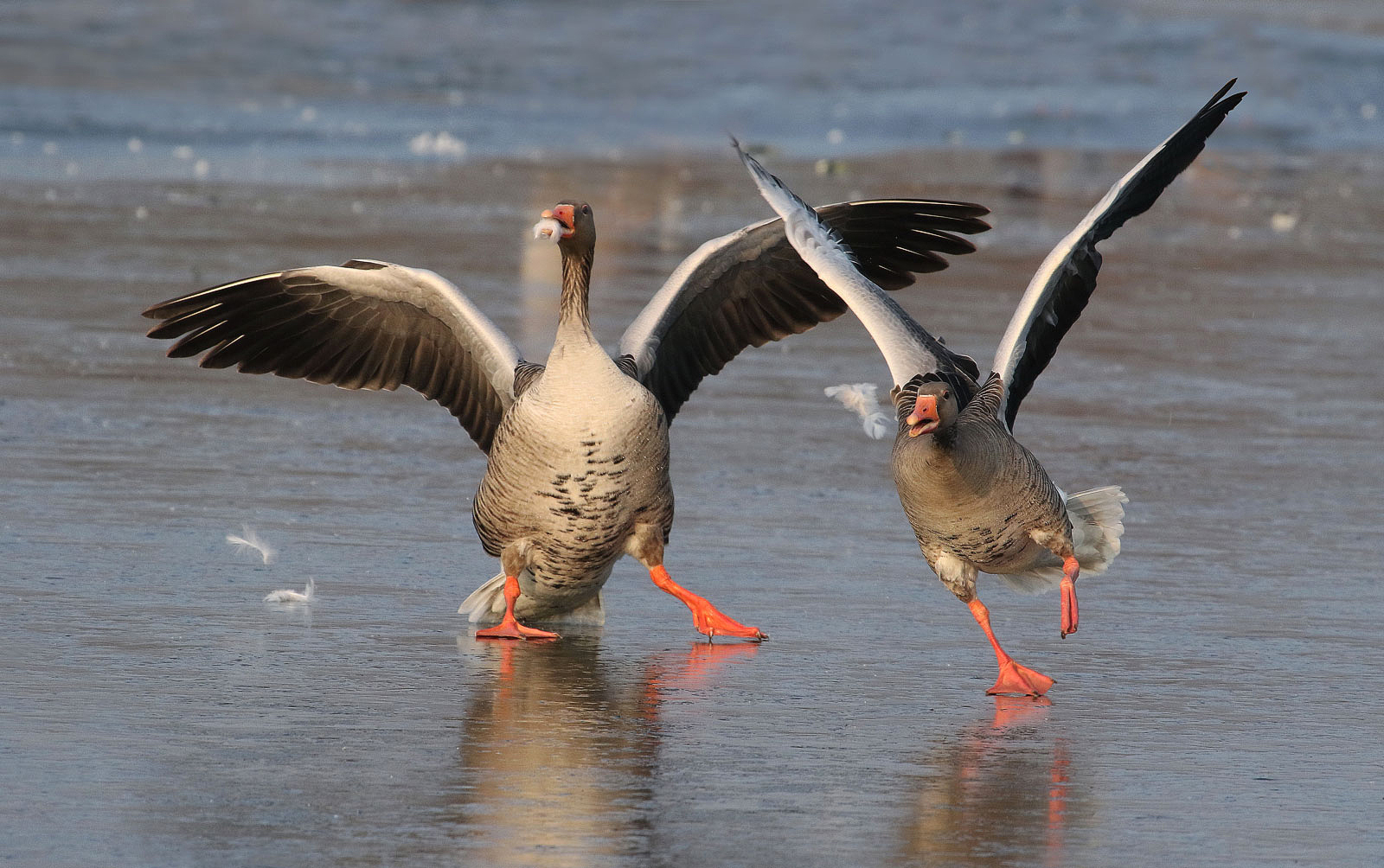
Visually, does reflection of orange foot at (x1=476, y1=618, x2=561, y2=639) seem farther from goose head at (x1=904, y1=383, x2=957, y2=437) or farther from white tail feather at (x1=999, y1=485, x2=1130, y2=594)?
white tail feather at (x1=999, y1=485, x2=1130, y2=594)

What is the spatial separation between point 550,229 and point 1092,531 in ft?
6.52

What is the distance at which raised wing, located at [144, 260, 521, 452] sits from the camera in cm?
711

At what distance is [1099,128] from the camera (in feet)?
83.0

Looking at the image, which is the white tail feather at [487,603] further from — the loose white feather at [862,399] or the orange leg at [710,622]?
the loose white feather at [862,399]

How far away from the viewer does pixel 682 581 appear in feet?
22.3

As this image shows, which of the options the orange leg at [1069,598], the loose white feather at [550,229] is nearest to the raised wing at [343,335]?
the loose white feather at [550,229]

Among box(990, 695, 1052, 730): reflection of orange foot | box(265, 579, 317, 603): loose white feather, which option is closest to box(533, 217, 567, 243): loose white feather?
box(265, 579, 317, 603): loose white feather

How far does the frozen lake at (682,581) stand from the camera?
445cm

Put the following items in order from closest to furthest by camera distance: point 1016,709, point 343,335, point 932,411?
point 1016,709
point 932,411
point 343,335

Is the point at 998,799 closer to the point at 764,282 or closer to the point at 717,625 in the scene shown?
the point at 717,625

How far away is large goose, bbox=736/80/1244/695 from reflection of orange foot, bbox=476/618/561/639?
121cm

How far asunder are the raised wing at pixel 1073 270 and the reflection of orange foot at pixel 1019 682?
1.12 m

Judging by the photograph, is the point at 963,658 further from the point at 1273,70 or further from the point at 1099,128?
the point at 1273,70

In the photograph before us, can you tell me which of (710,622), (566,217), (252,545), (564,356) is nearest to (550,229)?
(566,217)
